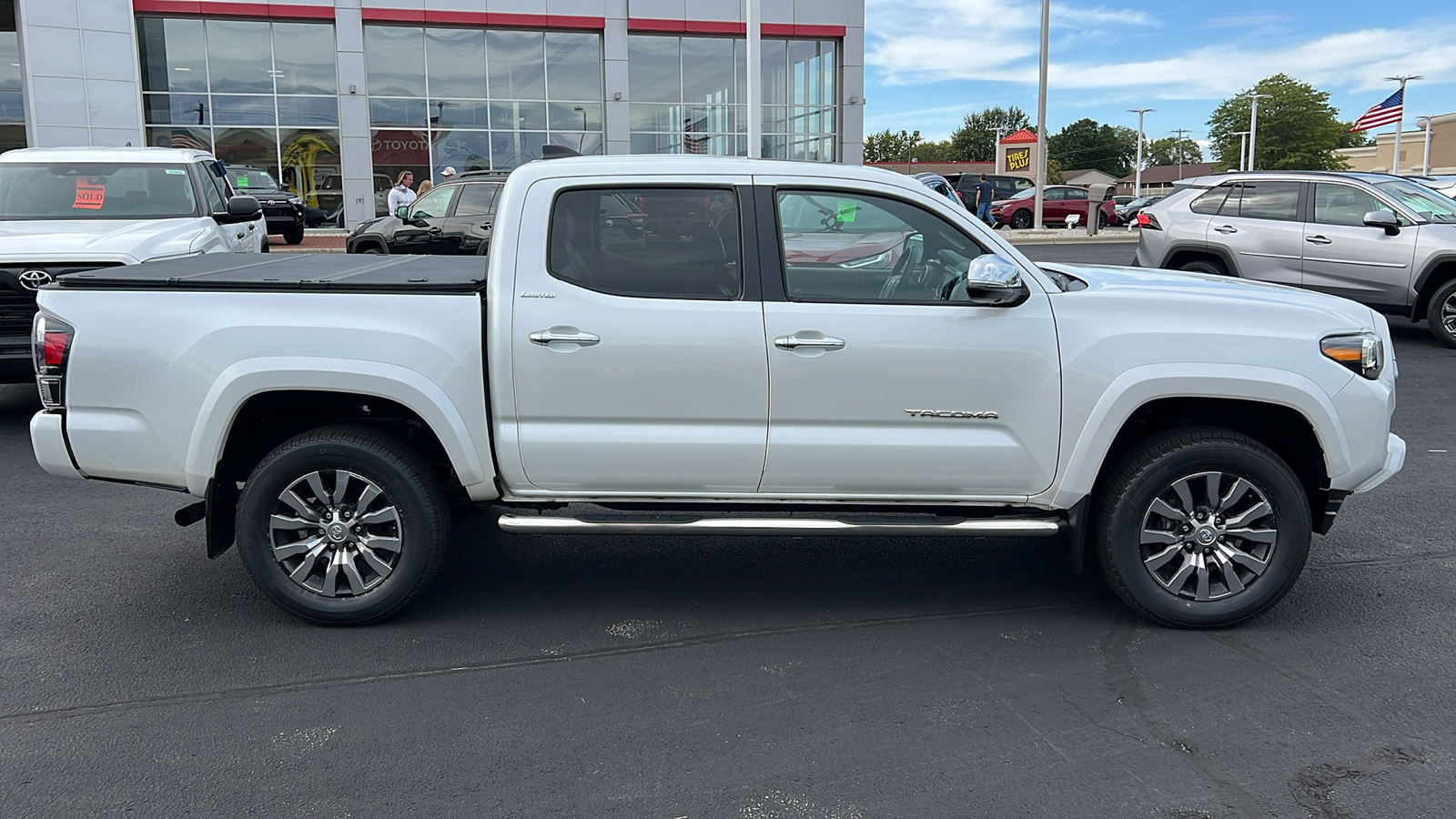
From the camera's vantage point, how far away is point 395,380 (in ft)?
14.6

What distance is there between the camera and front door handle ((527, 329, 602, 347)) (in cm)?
448

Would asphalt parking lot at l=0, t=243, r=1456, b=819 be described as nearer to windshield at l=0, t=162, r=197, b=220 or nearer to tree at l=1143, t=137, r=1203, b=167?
windshield at l=0, t=162, r=197, b=220

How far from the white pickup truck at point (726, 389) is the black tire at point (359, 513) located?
1 cm

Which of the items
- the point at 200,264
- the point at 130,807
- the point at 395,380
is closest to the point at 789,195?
the point at 395,380

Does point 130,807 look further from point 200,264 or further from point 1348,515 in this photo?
point 1348,515

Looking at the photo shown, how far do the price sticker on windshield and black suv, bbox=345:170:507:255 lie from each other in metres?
6.40

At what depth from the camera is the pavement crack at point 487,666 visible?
3.98m

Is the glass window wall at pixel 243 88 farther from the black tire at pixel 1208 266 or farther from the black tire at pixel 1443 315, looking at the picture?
the black tire at pixel 1443 315

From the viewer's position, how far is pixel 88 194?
32.1ft

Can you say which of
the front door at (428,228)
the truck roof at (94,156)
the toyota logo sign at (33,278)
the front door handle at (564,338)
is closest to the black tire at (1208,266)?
the front door at (428,228)

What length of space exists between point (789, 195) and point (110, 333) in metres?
2.73

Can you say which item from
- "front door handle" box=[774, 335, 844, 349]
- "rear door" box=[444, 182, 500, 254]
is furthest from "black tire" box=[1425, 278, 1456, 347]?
"rear door" box=[444, 182, 500, 254]

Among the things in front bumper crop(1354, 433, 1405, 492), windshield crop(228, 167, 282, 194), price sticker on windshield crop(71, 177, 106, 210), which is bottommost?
front bumper crop(1354, 433, 1405, 492)

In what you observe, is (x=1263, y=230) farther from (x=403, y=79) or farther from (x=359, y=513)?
(x=403, y=79)
